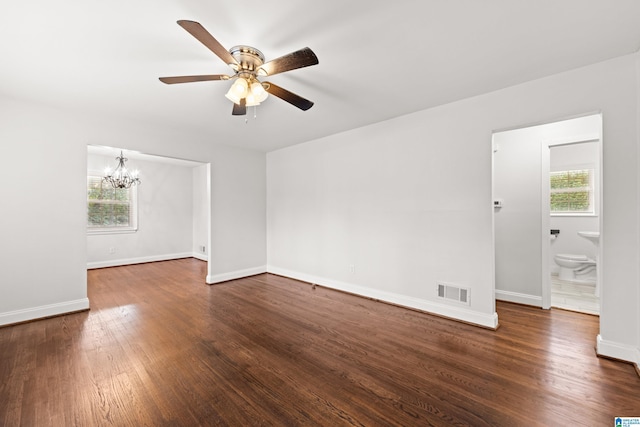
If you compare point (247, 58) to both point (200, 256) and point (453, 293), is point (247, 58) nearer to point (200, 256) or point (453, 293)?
point (453, 293)

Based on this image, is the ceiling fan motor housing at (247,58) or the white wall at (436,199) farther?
the white wall at (436,199)

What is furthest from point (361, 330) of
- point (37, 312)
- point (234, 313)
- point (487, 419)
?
point (37, 312)

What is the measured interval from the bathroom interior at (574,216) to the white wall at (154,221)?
821cm

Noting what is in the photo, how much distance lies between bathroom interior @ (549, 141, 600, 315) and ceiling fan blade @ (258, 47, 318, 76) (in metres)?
5.21

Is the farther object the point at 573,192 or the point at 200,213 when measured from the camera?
the point at 200,213

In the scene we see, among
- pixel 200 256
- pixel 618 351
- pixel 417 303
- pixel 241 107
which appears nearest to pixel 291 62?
pixel 241 107

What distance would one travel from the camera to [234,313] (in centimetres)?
328

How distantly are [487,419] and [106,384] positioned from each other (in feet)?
8.63

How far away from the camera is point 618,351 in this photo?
2207mm

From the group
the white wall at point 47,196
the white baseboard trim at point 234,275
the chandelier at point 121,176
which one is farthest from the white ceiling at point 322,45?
the chandelier at point 121,176

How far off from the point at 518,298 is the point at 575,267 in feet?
6.42

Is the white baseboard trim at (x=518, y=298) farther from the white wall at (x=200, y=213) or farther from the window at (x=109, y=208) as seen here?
the window at (x=109, y=208)

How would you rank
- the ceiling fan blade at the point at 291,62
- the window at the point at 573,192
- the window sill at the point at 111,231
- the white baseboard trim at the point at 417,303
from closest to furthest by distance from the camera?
the ceiling fan blade at the point at 291,62 < the white baseboard trim at the point at 417,303 < the window at the point at 573,192 < the window sill at the point at 111,231

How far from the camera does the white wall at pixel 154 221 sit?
6043 mm
